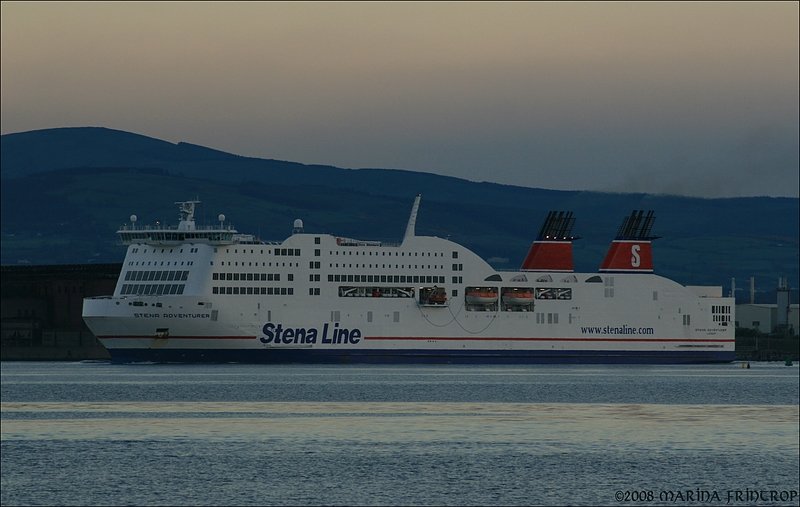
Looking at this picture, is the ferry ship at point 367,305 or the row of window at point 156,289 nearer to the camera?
the ferry ship at point 367,305

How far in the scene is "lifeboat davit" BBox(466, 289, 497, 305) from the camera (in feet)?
302

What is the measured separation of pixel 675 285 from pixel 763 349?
2256cm

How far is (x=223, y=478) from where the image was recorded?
4044 centimetres

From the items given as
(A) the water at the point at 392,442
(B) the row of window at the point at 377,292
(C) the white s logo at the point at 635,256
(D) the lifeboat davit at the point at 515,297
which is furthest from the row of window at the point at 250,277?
(C) the white s logo at the point at 635,256

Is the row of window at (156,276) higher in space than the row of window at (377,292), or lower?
higher

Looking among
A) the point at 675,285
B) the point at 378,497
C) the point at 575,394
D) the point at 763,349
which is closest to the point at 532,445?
the point at 378,497

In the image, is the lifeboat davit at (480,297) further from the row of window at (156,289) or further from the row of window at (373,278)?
the row of window at (156,289)

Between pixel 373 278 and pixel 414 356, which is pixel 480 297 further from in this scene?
pixel 373 278

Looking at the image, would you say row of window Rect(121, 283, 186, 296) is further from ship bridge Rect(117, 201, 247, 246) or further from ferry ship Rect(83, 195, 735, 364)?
ship bridge Rect(117, 201, 247, 246)

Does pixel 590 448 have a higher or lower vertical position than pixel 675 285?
lower

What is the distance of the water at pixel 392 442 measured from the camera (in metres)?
38.2

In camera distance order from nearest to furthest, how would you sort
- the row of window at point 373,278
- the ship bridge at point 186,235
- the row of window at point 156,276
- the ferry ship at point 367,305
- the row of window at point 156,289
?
the ferry ship at point 367,305
the row of window at point 156,289
the ship bridge at point 186,235
the row of window at point 156,276
the row of window at point 373,278

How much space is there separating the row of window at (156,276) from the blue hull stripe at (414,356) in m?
4.35

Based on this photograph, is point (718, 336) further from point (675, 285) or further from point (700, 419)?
point (700, 419)
